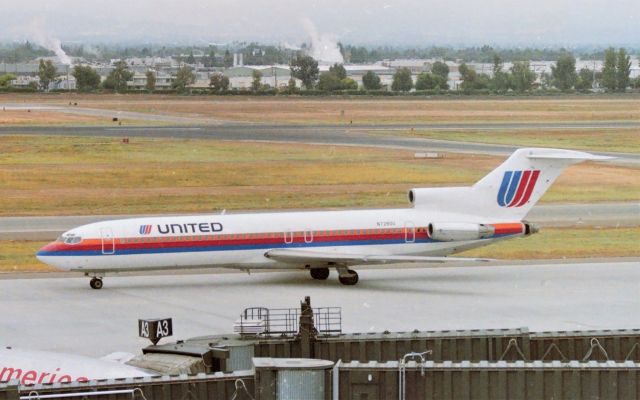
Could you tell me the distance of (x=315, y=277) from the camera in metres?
45.4

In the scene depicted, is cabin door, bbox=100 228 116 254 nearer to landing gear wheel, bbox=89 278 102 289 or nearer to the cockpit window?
the cockpit window

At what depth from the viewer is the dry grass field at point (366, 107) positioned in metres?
127

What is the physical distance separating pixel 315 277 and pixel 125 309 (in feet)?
30.1

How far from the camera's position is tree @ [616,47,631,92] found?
6521 inches

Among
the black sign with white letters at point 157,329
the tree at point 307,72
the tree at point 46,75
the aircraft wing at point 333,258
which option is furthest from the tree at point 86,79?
the black sign with white letters at point 157,329

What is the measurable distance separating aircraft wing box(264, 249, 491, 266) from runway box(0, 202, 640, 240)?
1580cm

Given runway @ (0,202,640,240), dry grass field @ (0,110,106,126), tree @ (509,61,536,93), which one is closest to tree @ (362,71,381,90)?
tree @ (509,61,536,93)

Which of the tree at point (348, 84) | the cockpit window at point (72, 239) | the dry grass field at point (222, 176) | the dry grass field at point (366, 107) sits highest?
the tree at point (348, 84)

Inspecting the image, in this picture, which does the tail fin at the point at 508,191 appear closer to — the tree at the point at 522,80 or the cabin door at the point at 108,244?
the cabin door at the point at 108,244

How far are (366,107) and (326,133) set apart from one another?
38732mm

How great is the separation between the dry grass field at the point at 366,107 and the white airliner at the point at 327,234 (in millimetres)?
76578

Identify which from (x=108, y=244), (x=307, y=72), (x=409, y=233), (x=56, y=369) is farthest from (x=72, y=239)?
(x=307, y=72)

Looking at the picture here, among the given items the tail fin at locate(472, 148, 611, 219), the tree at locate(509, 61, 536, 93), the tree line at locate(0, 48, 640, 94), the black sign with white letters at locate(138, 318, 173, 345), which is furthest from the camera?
the tree line at locate(0, 48, 640, 94)

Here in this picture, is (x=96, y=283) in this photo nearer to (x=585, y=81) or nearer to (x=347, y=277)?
(x=347, y=277)
